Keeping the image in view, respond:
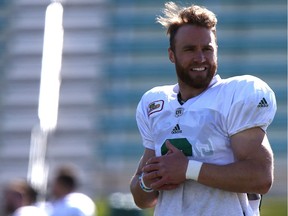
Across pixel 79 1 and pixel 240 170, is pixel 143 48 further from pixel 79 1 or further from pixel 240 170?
pixel 240 170

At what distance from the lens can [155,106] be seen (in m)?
4.13

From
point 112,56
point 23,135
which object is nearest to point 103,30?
point 112,56

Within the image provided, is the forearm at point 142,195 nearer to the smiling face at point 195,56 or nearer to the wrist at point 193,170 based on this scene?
the wrist at point 193,170

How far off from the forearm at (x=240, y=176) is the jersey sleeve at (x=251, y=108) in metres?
0.13

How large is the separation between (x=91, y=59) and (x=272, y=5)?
281 centimetres

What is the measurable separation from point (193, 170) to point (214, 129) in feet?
0.58

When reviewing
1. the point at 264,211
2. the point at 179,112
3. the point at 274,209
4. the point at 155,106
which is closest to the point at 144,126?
the point at 155,106

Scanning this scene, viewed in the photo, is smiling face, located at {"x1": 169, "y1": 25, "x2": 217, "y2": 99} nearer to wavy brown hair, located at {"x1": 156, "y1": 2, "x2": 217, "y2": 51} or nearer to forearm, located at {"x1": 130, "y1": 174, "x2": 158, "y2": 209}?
wavy brown hair, located at {"x1": 156, "y1": 2, "x2": 217, "y2": 51}

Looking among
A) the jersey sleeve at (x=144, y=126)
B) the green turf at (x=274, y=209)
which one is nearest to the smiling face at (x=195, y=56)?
the jersey sleeve at (x=144, y=126)

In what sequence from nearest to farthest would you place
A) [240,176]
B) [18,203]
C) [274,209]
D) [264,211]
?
[240,176]
[18,203]
[264,211]
[274,209]

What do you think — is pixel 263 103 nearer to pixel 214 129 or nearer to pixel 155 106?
pixel 214 129

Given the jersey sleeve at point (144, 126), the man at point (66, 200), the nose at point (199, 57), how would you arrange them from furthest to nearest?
the man at point (66, 200) → the jersey sleeve at point (144, 126) → the nose at point (199, 57)

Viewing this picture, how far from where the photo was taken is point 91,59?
53.2 feet

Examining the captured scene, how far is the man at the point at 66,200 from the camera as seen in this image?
324 inches
